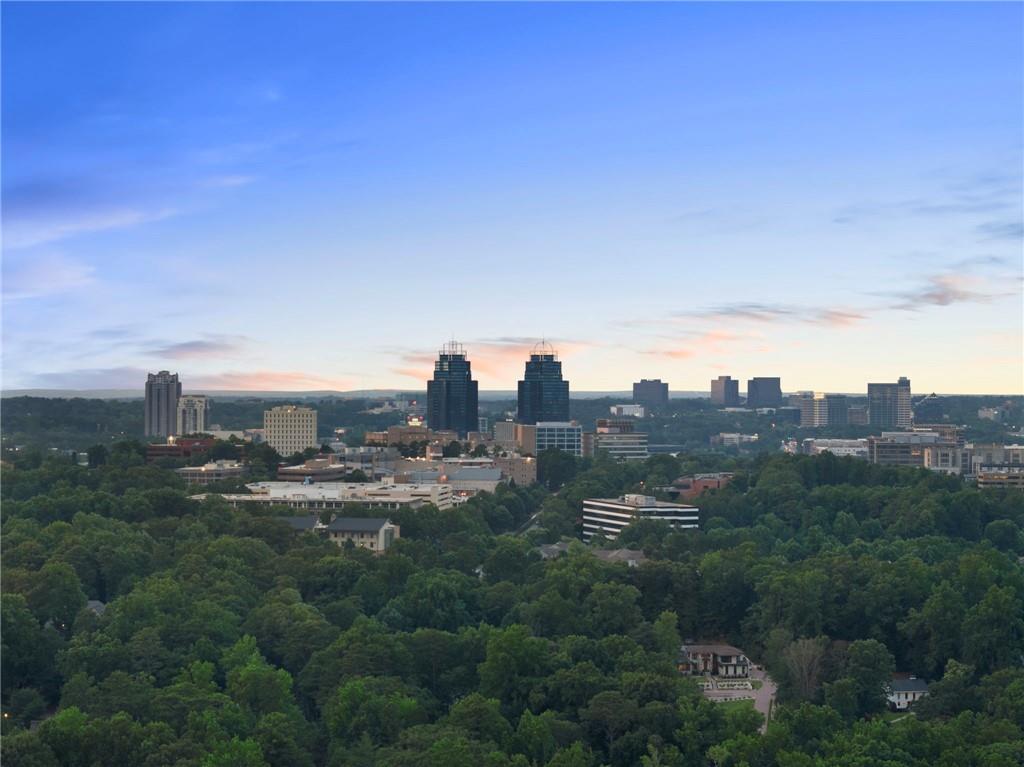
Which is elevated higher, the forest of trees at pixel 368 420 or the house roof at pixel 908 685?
the forest of trees at pixel 368 420

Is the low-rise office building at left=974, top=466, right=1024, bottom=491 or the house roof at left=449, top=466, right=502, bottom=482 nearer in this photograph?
the house roof at left=449, top=466, right=502, bottom=482

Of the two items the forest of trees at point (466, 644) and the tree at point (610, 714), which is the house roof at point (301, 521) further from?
the tree at point (610, 714)

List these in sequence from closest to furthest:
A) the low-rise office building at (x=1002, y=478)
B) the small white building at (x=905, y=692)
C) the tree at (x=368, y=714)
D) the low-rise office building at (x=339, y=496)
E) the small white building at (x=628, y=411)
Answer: the tree at (x=368, y=714), the small white building at (x=905, y=692), the low-rise office building at (x=339, y=496), the low-rise office building at (x=1002, y=478), the small white building at (x=628, y=411)

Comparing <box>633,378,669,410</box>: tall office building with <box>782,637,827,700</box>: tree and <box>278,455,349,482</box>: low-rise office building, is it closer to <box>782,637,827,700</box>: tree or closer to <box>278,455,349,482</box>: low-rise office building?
<box>278,455,349,482</box>: low-rise office building

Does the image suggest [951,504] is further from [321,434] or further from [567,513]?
[321,434]

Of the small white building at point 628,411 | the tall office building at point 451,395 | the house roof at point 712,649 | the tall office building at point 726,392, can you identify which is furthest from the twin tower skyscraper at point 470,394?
the house roof at point 712,649

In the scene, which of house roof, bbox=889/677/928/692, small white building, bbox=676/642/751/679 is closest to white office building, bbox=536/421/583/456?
small white building, bbox=676/642/751/679
